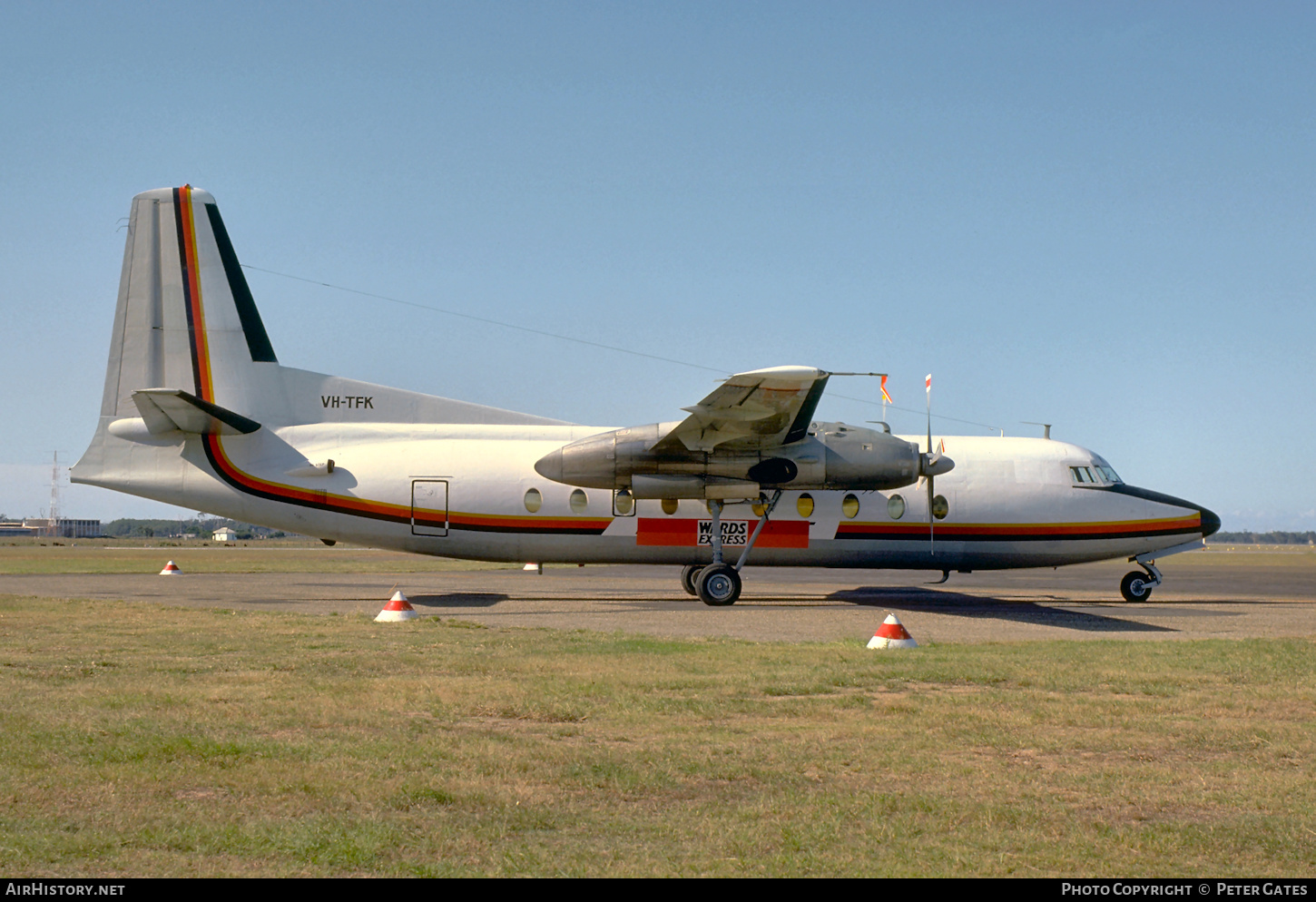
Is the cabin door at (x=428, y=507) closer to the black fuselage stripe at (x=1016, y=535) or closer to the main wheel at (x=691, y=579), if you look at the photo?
the main wheel at (x=691, y=579)

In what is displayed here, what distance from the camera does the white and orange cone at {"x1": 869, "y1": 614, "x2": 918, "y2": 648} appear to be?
13.0m

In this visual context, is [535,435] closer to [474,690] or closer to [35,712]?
[474,690]

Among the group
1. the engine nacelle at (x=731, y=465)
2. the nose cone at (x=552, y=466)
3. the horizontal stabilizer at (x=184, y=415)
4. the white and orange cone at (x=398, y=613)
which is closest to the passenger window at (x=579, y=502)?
the engine nacelle at (x=731, y=465)

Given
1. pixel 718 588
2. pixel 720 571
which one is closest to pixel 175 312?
pixel 720 571

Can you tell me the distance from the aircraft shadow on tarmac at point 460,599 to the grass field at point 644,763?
7291 millimetres

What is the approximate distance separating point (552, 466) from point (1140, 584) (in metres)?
13.3

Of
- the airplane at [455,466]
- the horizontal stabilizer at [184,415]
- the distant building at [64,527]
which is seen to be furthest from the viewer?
the distant building at [64,527]

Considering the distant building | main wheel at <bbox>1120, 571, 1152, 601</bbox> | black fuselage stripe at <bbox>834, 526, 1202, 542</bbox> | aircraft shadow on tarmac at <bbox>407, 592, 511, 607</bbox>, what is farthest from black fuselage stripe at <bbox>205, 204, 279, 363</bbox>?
the distant building

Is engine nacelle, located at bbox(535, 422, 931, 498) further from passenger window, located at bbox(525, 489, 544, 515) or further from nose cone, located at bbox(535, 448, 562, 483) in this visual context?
passenger window, located at bbox(525, 489, 544, 515)

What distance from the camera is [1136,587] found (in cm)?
2267

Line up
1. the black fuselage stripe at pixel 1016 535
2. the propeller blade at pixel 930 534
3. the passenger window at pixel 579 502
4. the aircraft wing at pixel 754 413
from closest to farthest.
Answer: the aircraft wing at pixel 754 413 < the passenger window at pixel 579 502 < the propeller blade at pixel 930 534 < the black fuselage stripe at pixel 1016 535

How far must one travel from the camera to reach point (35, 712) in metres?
7.84

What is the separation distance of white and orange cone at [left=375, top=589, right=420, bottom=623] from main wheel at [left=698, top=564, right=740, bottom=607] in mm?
6346

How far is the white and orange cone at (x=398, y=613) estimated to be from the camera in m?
15.2
